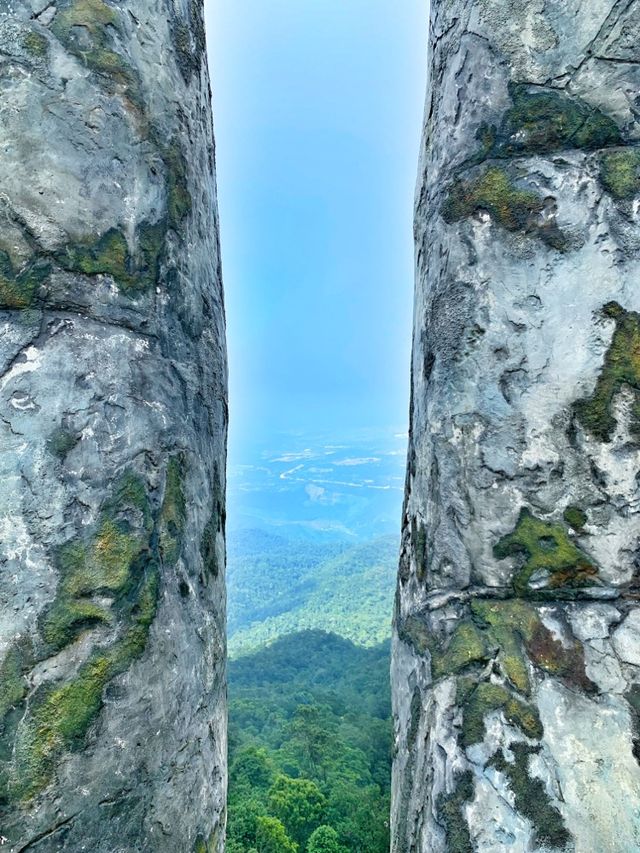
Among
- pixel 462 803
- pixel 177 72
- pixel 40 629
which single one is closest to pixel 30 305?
pixel 40 629

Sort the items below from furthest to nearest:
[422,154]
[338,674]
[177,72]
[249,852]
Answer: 1. [338,674]
2. [249,852]
3. [422,154]
4. [177,72]

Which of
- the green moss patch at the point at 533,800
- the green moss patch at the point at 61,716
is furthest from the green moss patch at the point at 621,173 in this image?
the green moss patch at the point at 61,716

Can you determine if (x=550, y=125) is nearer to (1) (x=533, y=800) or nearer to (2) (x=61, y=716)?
(1) (x=533, y=800)

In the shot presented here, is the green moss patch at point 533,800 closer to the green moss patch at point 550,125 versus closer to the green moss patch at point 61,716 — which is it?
the green moss patch at point 61,716

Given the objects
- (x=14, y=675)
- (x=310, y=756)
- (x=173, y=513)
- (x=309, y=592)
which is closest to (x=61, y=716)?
(x=14, y=675)

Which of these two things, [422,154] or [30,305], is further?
[422,154]

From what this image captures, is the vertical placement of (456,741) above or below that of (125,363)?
below

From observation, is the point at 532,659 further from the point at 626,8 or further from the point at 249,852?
the point at 249,852
